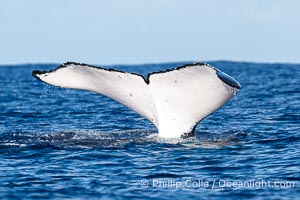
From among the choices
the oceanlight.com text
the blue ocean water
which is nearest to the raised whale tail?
the blue ocean water

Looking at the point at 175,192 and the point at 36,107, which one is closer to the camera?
the point at 175,192

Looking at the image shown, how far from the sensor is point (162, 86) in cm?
1092

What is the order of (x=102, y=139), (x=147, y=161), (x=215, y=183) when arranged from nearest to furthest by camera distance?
(x=215, y=183), (x=147, y=161), (x=102, y=139)

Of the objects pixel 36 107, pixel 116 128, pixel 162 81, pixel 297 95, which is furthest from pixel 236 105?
pixel 162 81

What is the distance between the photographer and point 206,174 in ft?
32.3

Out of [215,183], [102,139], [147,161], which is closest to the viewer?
[215,183]

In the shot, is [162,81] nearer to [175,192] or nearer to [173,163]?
[173,163]

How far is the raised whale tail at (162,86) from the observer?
10.6m

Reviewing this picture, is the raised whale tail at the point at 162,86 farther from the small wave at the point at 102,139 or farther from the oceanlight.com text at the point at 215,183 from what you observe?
the oceanlight.com text at the point at 215,183

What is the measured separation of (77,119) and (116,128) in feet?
9.70

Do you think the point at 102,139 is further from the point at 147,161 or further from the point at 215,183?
the point at 215,183

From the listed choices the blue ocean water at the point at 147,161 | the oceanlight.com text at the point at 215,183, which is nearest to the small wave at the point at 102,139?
the blue ocean water at the point at 147,161

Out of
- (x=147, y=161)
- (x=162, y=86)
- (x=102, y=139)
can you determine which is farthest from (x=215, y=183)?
(x=102, y=139)

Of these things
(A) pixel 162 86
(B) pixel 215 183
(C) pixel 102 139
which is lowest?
(B) pixel 215 183
